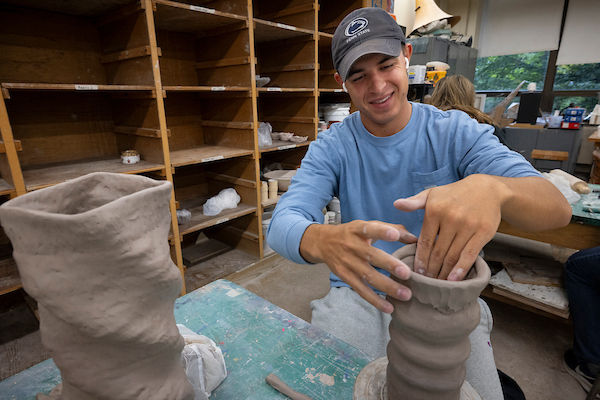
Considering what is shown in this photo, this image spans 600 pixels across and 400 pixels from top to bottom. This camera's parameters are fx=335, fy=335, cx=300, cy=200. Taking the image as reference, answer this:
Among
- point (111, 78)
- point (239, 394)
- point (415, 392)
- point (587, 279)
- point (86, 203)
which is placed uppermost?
point (111, 78)

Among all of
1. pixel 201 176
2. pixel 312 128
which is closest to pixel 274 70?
pixel 312 128

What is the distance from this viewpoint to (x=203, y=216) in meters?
2.77

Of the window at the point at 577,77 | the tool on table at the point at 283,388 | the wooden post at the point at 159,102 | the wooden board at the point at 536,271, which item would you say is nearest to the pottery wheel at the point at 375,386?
the tool on table at the point at 283,388

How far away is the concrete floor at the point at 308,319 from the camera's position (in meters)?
1.88

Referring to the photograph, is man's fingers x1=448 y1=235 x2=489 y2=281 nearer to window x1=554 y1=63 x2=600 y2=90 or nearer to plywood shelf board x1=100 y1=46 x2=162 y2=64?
plywood shelf board x1=100 y1=46 x2=162 y2=64

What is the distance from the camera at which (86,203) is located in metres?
0.74

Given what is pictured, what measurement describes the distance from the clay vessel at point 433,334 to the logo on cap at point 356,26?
922mm

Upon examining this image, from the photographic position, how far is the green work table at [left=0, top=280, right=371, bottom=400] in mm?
959

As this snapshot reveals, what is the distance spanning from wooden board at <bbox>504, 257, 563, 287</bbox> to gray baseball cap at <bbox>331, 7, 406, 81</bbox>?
5.65ft

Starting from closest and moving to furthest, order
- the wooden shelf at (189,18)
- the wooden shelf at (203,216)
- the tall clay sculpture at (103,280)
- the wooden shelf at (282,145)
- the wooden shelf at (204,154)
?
the tall clay sculpture at (103,280) → the wooden shelf at (189,18) → the wooden shelf at (204,154) → the wooden shelf at (203,216) → the wooden shelf at (282,145)

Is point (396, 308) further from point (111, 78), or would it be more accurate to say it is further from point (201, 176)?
point (201, 176)

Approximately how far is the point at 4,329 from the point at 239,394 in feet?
7.15

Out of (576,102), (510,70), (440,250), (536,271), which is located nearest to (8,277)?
(440,250)

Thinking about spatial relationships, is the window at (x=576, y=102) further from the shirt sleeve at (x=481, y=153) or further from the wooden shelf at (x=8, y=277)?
the wooden shelf at (x=8, y=277)
